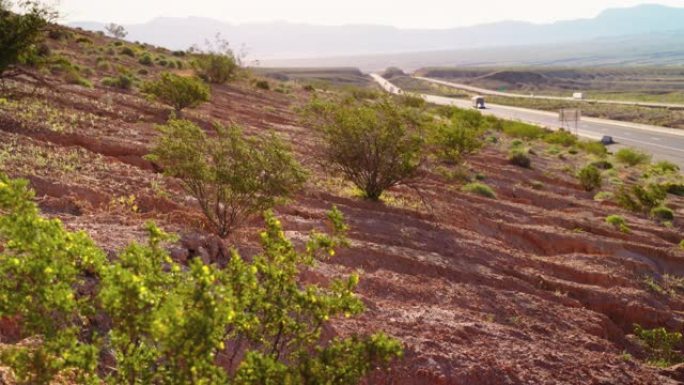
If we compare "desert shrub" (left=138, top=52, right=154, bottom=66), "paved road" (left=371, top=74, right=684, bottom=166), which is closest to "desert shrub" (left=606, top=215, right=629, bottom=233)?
"paved road" (left=371, top=74, right=684, bottom=166)

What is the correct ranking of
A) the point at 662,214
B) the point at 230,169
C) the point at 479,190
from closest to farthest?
the point at 230,169 < the point at 479,190 < the point at 662,214

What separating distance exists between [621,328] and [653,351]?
98cm

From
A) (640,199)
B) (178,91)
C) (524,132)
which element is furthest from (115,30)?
(640,199)

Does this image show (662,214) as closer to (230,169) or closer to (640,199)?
(640,199)

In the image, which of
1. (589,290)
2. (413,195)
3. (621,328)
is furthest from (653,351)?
(413,195)

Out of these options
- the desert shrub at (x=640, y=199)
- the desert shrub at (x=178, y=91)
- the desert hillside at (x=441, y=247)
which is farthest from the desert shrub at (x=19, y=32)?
the desert shrub at (x=640, y=199)

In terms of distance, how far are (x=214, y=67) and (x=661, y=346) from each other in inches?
1108

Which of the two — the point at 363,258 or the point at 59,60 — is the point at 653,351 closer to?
the point at 363,258

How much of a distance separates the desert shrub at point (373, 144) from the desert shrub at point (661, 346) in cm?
593

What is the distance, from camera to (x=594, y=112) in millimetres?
72312

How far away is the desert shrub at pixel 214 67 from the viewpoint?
3381 cm

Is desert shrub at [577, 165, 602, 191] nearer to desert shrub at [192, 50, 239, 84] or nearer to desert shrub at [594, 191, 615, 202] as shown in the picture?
desert shrub at [594, 191, 615, 202]

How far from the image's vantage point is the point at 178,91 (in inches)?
799

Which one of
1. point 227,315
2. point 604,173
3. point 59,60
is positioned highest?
point 59,60
